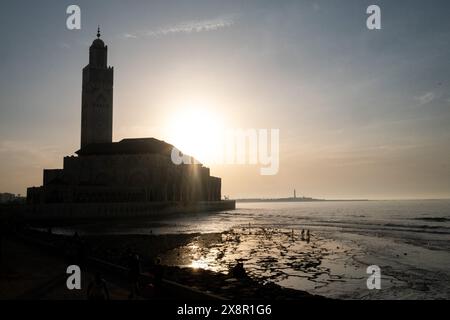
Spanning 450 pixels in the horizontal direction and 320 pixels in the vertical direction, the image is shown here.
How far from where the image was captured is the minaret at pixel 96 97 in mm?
117312

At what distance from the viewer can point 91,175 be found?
11169cm

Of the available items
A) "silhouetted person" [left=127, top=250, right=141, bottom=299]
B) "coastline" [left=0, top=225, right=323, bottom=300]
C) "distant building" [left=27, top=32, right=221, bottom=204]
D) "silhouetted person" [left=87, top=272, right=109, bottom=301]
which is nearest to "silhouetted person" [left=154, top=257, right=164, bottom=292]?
"coastline" [left=0, top=225, right=323, bottom=300]

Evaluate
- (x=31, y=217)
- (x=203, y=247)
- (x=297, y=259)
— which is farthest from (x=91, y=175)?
(x=297, y=259)

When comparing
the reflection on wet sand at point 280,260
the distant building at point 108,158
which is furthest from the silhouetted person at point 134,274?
the distant building at point 108,158

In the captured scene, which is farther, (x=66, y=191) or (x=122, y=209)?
(x=122, y=209)

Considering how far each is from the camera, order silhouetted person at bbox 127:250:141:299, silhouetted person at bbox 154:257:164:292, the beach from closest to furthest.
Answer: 1. silhouetted person at bbox 127:250:141:299
2. silhouetted person at bbox 154:257:164:292
3. the beach

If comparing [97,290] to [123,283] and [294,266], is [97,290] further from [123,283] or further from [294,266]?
[294,266]

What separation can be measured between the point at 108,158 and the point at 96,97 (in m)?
19.5

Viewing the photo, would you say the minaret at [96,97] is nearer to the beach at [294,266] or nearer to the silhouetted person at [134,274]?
the beach at [294,266]

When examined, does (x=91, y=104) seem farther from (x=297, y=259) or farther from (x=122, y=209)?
(x=297, y=259)

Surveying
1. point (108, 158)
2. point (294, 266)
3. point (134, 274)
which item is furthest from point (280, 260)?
point (108, 158)

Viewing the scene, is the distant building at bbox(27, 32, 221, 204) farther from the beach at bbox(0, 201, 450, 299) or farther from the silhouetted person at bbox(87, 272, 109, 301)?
the silhouetted person at bbox(87, 272, 109, 301)

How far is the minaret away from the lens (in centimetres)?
11731

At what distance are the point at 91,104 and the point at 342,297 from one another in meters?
109
